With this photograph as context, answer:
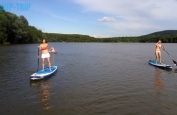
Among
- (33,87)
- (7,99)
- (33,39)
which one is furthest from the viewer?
(33,39)

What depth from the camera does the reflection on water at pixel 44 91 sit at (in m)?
9.11

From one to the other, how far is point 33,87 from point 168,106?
820cm

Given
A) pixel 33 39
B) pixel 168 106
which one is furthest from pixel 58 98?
pixel 33 39

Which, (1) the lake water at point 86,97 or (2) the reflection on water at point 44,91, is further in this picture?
(2) the reflection on water at point 44,91

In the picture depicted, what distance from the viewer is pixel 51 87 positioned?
12.2m

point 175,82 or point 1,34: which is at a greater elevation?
point 1,34

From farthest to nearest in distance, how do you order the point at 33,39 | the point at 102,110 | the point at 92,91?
1. the point at 33,39
2. the point at 92,91
3. the point at 102,110

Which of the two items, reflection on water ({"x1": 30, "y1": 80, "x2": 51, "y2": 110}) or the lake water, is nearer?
the lake water

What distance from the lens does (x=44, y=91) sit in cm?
1131

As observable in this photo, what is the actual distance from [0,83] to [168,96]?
36.2 feet

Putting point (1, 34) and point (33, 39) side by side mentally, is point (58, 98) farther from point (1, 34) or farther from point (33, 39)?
point (33, 39)

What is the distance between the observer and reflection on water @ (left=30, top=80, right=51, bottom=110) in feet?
29.9

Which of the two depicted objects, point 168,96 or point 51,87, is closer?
point 168,96

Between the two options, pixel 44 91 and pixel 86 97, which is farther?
pixel 44 91
